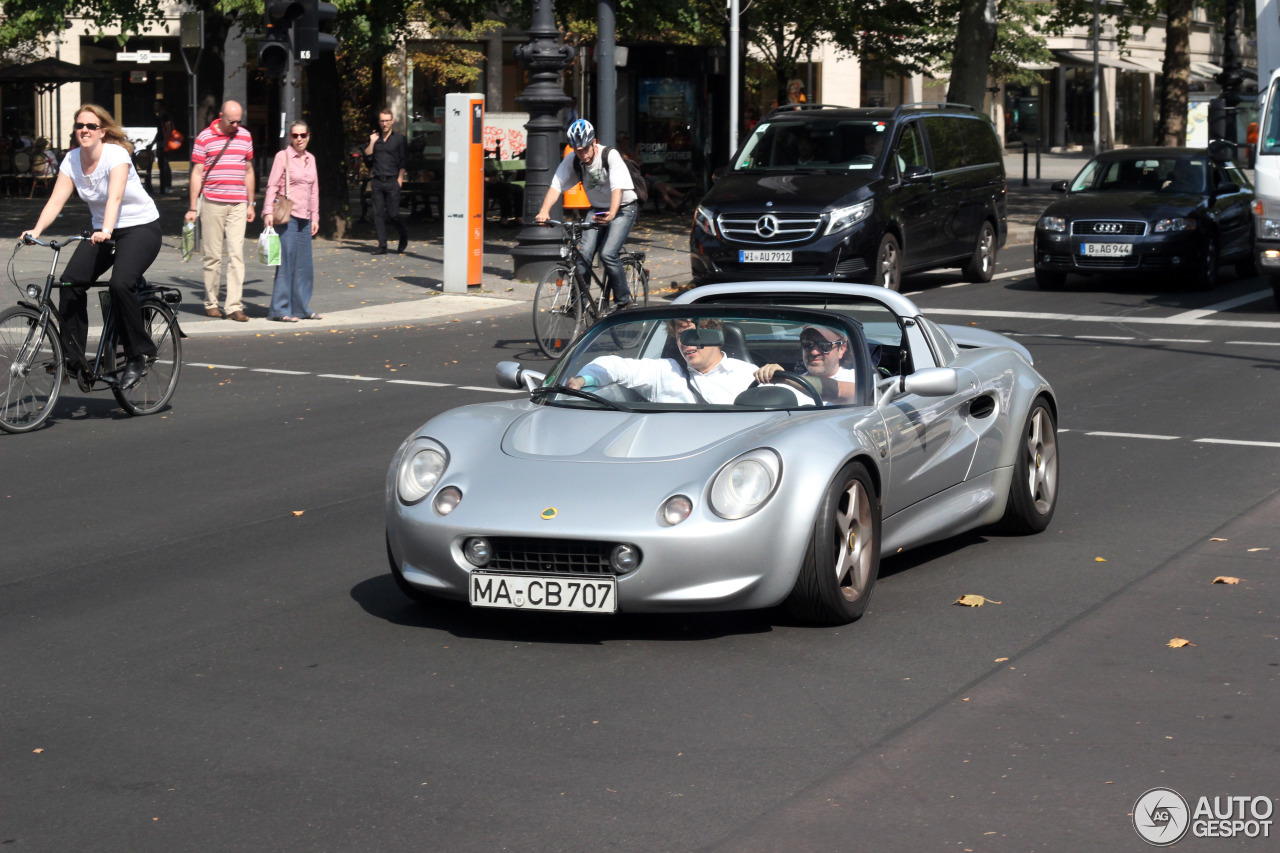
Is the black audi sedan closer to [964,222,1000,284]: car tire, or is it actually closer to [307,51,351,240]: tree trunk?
[964,222,1000,284]: car tire

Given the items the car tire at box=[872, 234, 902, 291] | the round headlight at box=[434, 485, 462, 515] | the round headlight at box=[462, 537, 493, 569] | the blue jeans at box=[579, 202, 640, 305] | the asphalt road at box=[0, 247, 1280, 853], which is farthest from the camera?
the car tire at box=[872, 234, 902, 291]

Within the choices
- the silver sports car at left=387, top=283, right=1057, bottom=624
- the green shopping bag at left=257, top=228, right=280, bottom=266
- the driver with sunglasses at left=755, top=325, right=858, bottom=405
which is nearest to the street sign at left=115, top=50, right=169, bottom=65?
the green shopping bag at left=257, top=228, right=280, bottom=266

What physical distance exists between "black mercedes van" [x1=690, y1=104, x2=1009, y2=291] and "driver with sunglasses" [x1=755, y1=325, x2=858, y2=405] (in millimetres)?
11134

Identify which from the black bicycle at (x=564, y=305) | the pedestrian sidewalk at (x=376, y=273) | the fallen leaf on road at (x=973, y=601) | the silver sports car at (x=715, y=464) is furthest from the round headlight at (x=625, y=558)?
the pedestrian sidewalk at (x=376, y=273)

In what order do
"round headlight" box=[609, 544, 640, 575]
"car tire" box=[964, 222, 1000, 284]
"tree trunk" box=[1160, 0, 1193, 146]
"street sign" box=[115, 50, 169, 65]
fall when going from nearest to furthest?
"round headlight" box=[609, 544, 640, 575] < "car tire" box=[964, 222, 1000, 284] < "tree trunk" box=[1160, 0, 1193, 146] < "street sign" box=[115, 50, 169, 65]

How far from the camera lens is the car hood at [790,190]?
18438 millimetres

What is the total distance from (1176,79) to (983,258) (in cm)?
2017

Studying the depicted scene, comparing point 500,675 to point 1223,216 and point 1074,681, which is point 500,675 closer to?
point 1074,681

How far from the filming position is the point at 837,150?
1948 cm

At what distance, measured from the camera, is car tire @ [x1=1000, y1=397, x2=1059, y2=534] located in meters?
7.82

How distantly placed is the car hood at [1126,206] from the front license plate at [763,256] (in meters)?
3.35

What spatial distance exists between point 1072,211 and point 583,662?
1525 cm

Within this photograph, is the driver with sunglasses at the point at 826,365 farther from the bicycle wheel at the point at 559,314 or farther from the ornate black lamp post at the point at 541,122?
the ornate black lamp post at the point at 541,122

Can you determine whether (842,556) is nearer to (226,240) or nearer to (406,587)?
(406,587)
